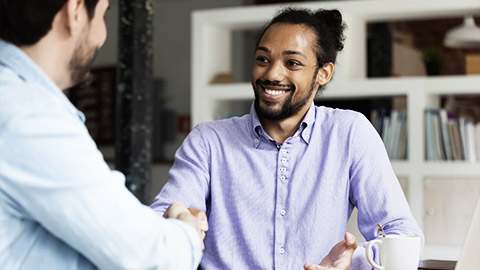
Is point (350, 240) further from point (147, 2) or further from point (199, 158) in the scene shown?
point (147, 2)

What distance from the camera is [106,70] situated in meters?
7.89

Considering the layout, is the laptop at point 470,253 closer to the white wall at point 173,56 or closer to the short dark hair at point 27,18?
the short dark hair at point 27,18

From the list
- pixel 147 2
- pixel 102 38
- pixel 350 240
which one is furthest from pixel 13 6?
pixel 147 2

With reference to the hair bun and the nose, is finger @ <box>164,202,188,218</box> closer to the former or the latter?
the nose

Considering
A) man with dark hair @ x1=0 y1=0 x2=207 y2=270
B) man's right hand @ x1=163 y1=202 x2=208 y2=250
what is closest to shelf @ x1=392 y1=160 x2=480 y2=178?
man's right hand @ x1=163 y1=202 x2=208 y2=250

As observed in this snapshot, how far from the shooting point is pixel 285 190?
1.83 metres

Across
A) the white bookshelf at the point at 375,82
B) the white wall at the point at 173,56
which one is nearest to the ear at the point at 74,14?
the white bookshelf at the point at 375,82

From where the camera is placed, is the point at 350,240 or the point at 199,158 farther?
the point at 199,158

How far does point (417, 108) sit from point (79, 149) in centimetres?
335

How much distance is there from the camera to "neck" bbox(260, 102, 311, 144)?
194 cm

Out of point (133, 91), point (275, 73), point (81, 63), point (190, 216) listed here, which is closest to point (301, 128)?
point (275, 73)

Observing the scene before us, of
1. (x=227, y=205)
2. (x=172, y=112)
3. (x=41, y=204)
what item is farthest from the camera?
(x=172, y=112)

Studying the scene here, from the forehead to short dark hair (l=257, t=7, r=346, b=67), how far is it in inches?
0.8

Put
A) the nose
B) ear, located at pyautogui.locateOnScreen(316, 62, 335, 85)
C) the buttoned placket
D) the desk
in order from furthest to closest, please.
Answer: ear, located at pyautogui.locateOnScreen(316, 62, 335, 85)
the nose
the buttoned placket
the desk
